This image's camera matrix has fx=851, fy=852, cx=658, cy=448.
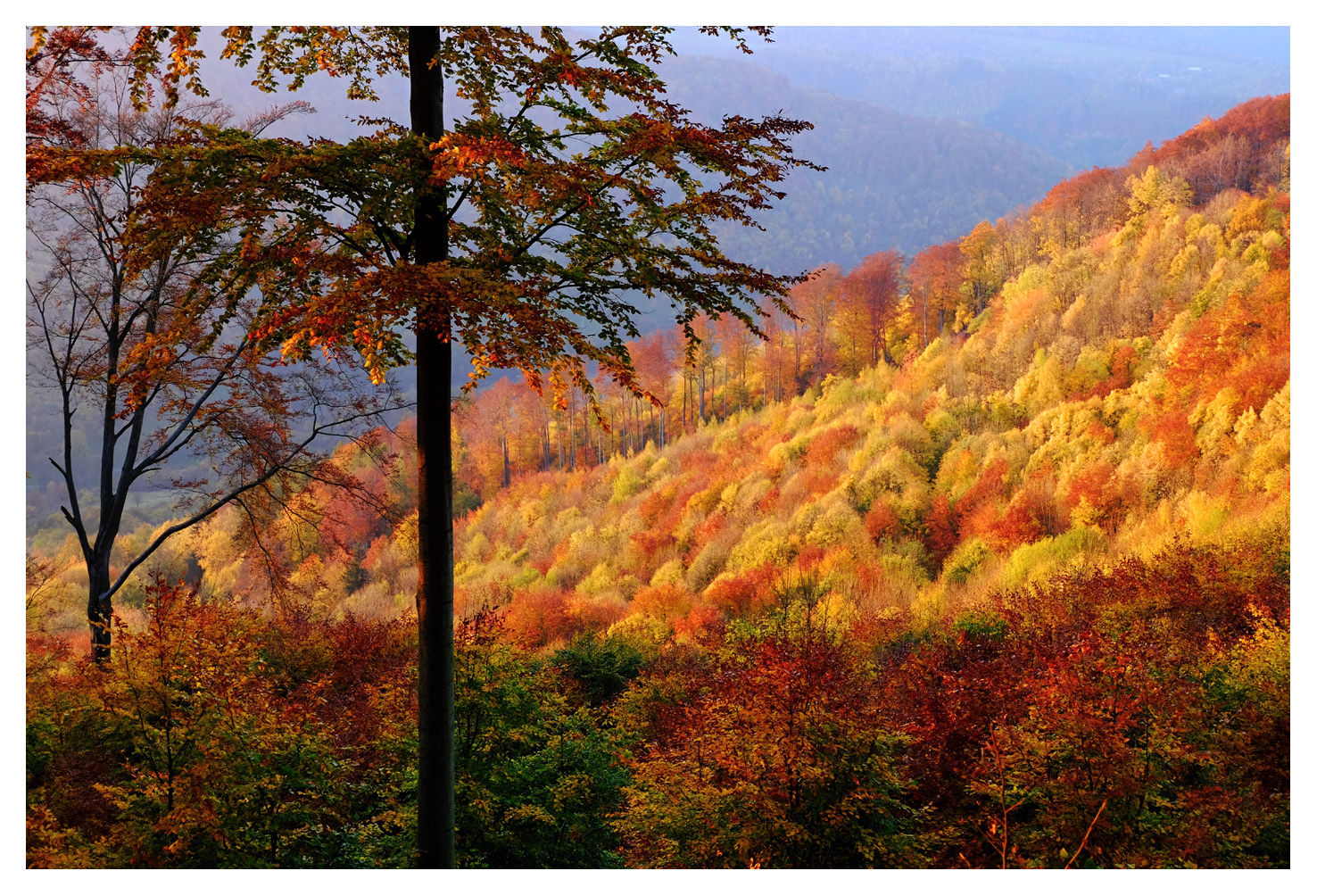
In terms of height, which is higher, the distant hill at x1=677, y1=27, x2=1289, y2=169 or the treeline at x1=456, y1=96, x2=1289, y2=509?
the distant hill at x1=677, y1=27, x2=1289, y2=169

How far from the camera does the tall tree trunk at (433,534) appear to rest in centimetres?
477

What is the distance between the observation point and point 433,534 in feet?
15.6

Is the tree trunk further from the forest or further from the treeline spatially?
the treeline

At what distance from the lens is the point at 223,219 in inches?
176

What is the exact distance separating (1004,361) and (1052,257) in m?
5.70

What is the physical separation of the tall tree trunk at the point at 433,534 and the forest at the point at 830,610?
28.4 inches

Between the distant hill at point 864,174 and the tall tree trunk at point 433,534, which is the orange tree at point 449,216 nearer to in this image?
the tall tree trunk at point 433,534

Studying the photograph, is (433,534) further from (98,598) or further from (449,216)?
(98,598)

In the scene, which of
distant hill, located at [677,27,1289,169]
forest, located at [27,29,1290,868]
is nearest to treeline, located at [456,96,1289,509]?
forest, located at [27,29,1290,868]

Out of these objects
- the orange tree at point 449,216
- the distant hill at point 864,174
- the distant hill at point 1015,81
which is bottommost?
the orange tree at point 449,216

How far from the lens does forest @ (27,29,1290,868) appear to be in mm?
5309

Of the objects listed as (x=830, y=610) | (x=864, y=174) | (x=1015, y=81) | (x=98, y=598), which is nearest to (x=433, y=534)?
(x=98, y=598)

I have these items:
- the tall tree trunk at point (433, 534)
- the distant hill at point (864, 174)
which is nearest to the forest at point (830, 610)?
the tall tree trunk at point (433, 534)

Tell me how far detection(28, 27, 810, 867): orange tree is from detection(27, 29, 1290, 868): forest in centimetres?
58
